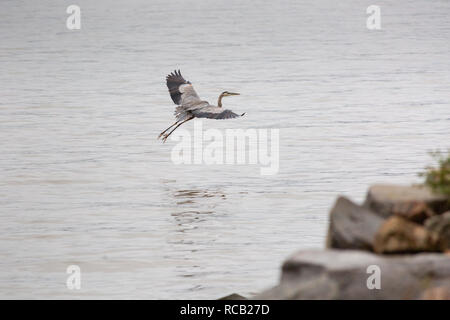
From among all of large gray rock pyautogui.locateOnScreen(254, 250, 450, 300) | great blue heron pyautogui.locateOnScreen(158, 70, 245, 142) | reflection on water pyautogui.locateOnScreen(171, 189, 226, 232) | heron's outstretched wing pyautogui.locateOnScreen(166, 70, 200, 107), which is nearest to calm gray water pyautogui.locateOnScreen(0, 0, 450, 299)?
reflection on water pyautogui.locateOnScreen(171, 189, 226, 232)

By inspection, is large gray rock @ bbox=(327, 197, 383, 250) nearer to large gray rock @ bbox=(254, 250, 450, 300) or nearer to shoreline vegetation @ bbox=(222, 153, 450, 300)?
shoreline vegetation @ bbox=(222, 153, 450, 300)

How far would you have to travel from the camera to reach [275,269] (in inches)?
572

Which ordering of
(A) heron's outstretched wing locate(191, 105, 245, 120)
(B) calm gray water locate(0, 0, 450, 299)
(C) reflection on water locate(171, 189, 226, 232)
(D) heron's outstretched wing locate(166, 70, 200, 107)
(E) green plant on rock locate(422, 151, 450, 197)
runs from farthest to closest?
(D) heron's outstretched wing locate(166, 70, 200, 107) < (A) heron's outstretched wing locate(191, 105, 245, 120) < (C) reflection on water locate(171, 189, 226, 232) < (B) calm gray water locate(0, 0, 450, 299) < (E) green plant on rock locate(422, 151, 450, 197)

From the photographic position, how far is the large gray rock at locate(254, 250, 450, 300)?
9.53 metres

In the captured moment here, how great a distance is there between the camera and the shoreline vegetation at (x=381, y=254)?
955 cm

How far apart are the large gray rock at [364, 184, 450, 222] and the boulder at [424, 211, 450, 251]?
0.56ft

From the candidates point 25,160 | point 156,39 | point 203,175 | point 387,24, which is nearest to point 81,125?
point 25,160

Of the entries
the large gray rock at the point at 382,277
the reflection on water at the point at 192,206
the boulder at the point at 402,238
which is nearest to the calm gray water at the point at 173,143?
the reflection on water at the point at 192,206

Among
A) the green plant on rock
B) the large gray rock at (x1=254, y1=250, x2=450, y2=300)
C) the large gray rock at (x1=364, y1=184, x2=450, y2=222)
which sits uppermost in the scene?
the green plant on rock

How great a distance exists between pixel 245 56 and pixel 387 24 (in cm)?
1457

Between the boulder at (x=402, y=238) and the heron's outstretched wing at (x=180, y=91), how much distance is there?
13.0 m

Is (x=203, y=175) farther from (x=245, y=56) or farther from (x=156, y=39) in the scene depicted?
(x=156, y=39)

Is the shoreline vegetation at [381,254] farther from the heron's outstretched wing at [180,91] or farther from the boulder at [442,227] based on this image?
the heron's outstretched wing at [180,91]

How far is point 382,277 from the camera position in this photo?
9539 mm
